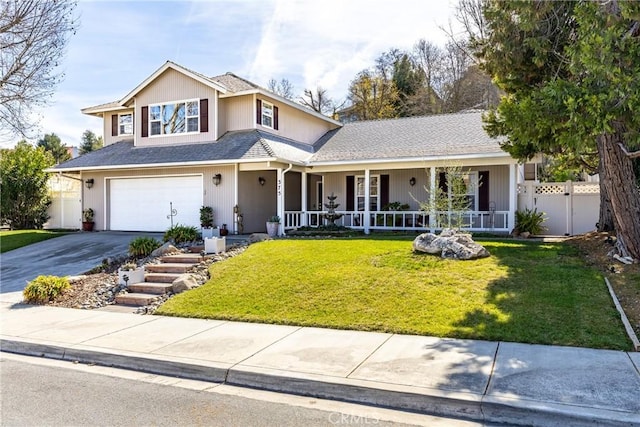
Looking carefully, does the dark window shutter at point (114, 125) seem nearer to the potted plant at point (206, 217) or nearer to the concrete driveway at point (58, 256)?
Result: the concrete driveway at point (58, 256)

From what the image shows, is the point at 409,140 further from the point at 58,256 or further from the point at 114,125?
the point at 114,125

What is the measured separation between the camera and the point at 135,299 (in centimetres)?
948

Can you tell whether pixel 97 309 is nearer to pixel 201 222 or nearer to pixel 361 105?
pixel 201 222

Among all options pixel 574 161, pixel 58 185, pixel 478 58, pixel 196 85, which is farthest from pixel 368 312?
pixel 58 185

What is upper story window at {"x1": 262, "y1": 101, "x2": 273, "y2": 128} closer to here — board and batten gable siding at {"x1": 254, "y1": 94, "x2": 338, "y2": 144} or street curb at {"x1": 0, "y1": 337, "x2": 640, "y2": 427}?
board and batten gable siding at {"x1": 254, "y1": 94, "x2": 338, "y2": 144}

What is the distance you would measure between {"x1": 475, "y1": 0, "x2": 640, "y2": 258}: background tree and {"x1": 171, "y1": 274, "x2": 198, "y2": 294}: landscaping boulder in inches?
292

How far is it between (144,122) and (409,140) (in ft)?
35.8

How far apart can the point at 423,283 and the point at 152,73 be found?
14577mm

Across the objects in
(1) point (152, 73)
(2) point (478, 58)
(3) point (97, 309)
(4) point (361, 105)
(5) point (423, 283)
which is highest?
(4) point (361, 105)

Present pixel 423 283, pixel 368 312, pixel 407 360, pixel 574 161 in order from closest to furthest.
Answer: pixel 407 360 → pixel 368 312 → pixel 423 283 → pixel 574 161

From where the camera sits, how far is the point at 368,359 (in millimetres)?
5559

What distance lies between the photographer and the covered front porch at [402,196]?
50.6 ft

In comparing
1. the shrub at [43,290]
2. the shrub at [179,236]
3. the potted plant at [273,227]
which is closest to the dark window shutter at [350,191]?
the potted plant at [273,227]
